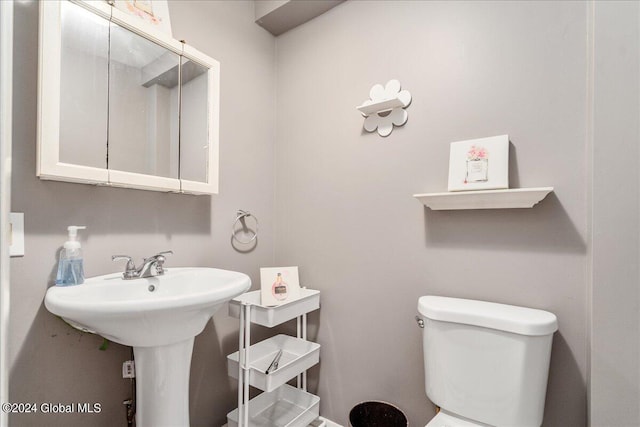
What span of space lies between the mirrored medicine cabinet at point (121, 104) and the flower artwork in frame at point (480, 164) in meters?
1.06

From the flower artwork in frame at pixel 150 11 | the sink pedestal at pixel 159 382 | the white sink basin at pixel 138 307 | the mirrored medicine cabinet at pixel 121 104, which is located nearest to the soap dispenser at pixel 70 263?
the white sink basin at pixel 138 307

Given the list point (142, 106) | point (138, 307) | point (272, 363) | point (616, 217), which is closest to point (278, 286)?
point (272, 363)

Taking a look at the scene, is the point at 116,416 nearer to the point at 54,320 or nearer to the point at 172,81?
the point at 54,320

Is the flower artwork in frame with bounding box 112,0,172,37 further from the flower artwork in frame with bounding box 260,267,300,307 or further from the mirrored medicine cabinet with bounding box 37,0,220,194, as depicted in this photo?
the flower artwork in frame with bounding box 260,267,300,307

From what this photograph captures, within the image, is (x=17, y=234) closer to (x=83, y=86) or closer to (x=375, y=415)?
(x=83, y=86)

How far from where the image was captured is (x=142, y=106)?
124cm

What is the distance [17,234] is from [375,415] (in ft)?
5.08

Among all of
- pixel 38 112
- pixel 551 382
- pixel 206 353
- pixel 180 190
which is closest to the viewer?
pixel 38 112

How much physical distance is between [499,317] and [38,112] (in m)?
1.62

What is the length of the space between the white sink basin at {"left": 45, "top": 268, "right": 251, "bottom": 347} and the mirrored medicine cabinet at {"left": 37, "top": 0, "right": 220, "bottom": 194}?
369 mm

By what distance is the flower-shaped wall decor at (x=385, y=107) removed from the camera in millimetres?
1418

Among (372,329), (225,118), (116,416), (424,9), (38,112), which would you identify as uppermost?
(424,9)

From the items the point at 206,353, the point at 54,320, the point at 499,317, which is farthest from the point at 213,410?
the point at 499,317

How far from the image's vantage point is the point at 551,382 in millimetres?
1098
